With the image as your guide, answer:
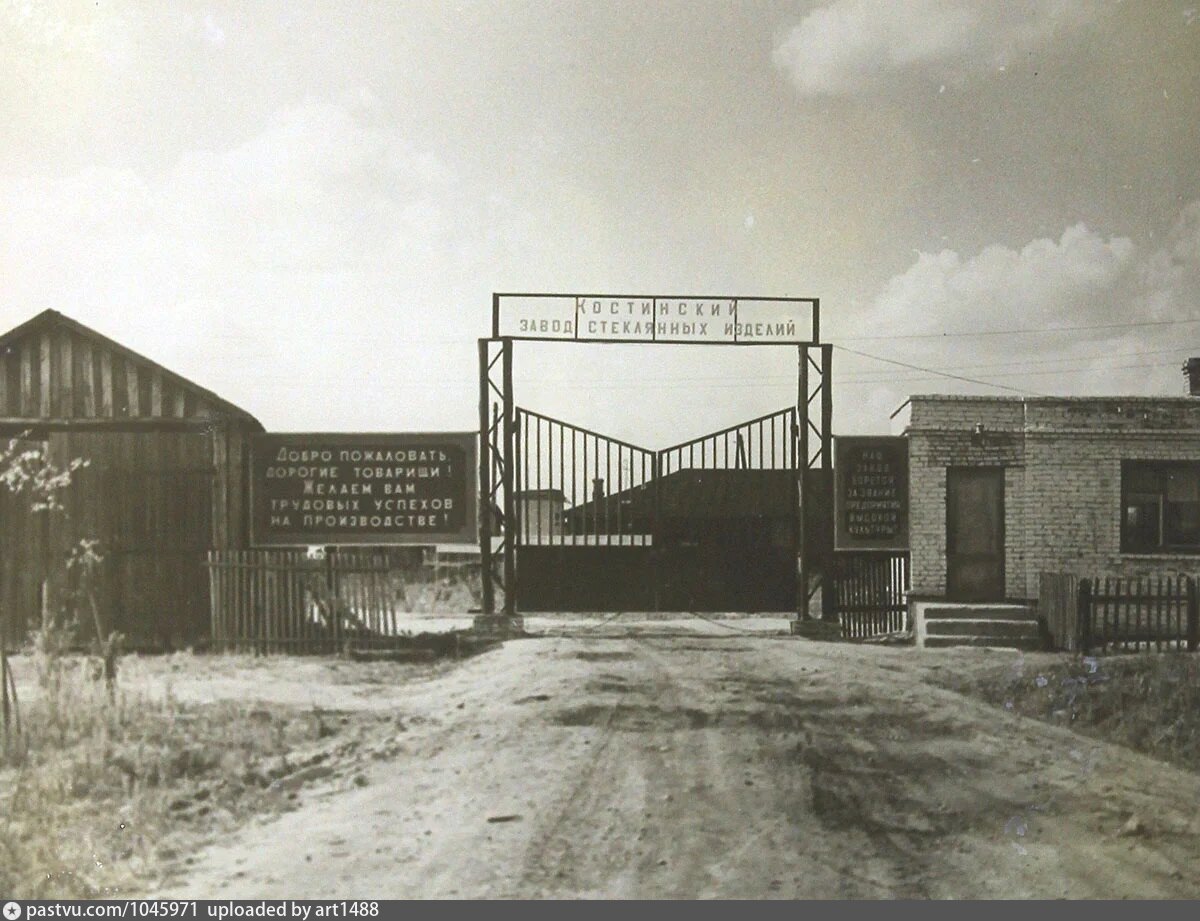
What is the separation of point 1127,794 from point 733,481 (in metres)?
4.18

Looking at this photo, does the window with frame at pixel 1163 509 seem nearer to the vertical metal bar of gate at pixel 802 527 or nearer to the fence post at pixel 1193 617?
the fence post at pixel 1193 617

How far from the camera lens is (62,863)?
509cm

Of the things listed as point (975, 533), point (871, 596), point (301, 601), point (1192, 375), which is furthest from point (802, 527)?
point (301, 601)

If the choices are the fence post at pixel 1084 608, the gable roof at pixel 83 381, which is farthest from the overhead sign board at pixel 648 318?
the fence post at pixel 1084 608

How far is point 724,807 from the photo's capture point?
17.7 ft

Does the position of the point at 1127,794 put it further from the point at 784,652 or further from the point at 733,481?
the point at 733,481

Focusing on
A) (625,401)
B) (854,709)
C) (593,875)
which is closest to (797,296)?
(625,401)

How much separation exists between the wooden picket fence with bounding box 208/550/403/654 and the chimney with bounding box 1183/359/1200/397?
659 cm

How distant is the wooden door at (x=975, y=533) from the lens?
30.0 ft

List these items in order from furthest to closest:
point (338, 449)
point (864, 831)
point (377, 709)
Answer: point (338, 449)
point (377, 709)
point (864, 831)

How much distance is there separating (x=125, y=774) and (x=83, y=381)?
11.4 feet

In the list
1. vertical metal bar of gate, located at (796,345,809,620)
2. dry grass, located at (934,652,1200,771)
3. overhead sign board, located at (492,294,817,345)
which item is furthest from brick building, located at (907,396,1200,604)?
overhead sign board, located at (492,294,817,345)

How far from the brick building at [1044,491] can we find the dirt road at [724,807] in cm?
220

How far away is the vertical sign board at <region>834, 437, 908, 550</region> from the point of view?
9078 millimetres
